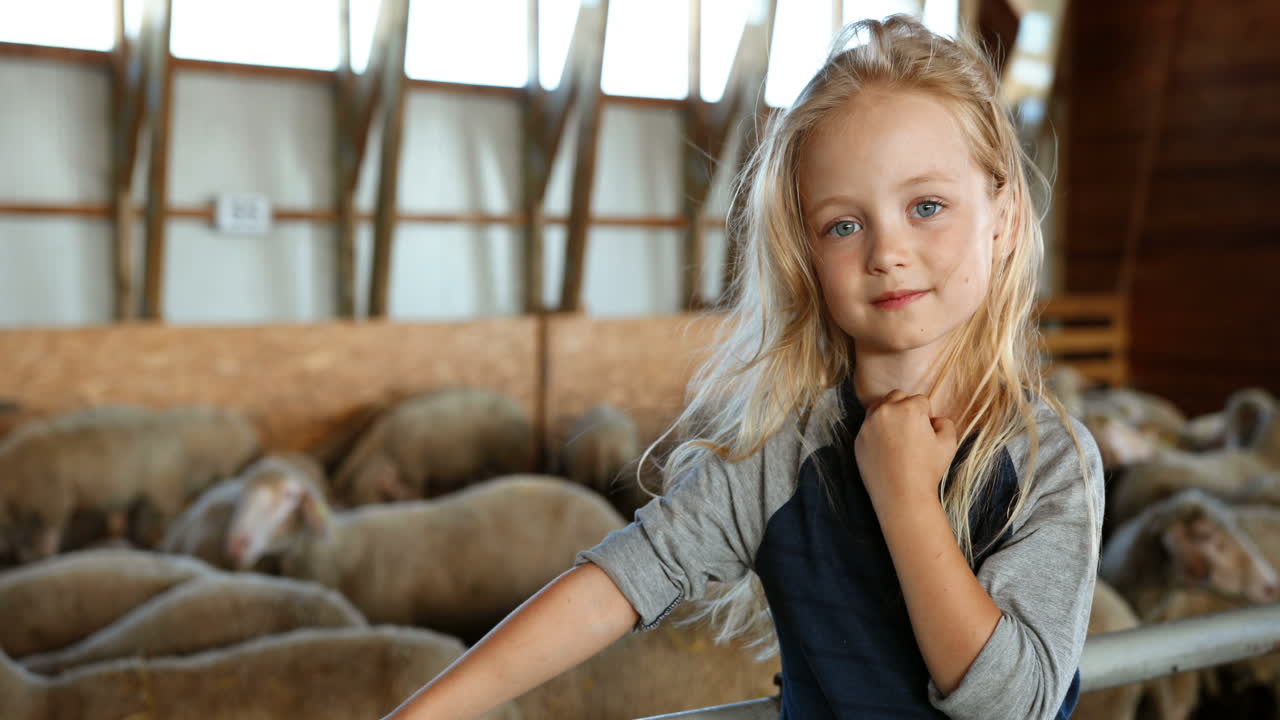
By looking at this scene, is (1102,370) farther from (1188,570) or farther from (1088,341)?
(1188,570)

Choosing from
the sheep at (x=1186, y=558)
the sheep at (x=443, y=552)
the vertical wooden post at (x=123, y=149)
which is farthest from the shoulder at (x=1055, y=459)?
the vertical wooden post at (x=123, y=149)

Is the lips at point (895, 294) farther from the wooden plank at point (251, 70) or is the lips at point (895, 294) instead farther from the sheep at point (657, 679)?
the wooden plank at point (251, 70)

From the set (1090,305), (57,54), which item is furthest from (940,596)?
(1090,305)

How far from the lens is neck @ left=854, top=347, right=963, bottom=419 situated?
1.08 meters

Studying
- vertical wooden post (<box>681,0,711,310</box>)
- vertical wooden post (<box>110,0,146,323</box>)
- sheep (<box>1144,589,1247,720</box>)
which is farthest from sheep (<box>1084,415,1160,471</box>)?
vertical wooden post (<box>110,0,146,323</box>)

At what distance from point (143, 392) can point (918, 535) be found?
6860 mm

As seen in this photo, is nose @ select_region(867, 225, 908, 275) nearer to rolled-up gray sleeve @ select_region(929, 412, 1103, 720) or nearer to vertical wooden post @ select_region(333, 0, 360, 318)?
rolled-up gray sleeve @ select_region(929, 412, 1103, 720)

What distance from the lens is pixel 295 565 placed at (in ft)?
14.7

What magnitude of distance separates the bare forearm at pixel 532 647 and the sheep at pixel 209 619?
2.51 meters

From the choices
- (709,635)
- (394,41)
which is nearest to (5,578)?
(709,635)

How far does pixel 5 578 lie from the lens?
3824 millimetres

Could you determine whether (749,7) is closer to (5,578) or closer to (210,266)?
(210,266)

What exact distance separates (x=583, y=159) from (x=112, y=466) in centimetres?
390

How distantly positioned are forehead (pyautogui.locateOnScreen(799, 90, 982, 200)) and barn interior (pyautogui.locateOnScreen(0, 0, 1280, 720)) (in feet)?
7.43
